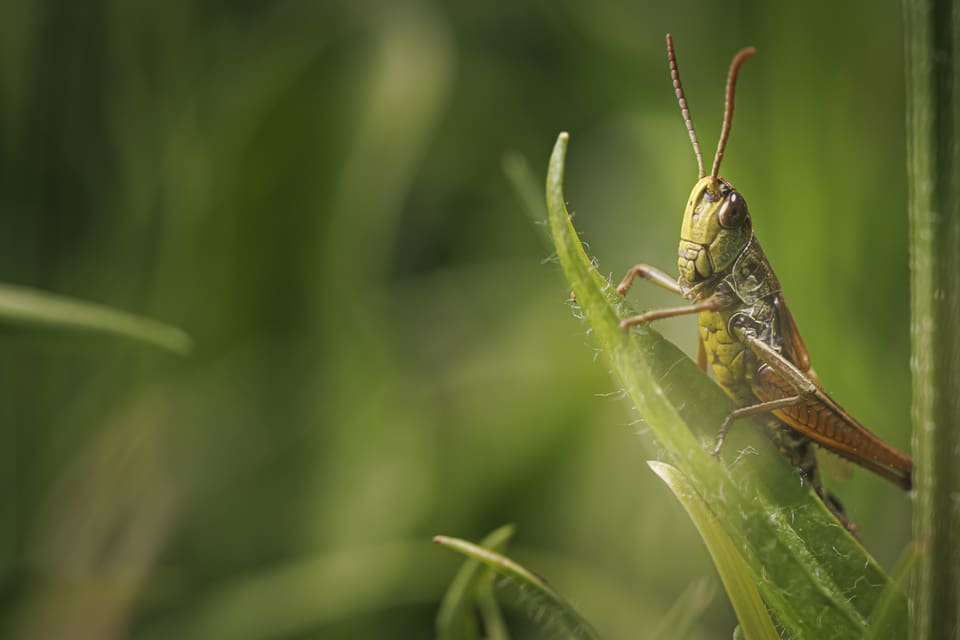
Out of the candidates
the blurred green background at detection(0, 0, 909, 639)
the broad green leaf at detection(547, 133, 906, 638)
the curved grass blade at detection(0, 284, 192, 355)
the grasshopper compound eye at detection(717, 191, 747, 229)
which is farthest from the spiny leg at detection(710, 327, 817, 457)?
the blurred green background at detection(0, 0, 909, 639)

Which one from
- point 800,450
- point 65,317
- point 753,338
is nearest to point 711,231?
point 753,338

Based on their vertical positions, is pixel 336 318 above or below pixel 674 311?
below

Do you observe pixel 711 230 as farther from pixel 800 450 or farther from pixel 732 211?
pixel 800 450

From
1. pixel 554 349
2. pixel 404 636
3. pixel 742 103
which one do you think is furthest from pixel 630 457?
pixel 742 103

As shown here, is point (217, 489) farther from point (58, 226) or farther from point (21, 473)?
point (58, 226)

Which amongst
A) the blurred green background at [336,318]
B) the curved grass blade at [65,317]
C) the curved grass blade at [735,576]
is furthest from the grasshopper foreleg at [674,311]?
the blurred green background at [336,318]

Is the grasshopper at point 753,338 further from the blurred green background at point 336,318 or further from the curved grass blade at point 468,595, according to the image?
the blurred green background at point 336,318

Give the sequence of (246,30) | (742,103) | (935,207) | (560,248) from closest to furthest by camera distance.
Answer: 1. (935,207)
2. (560,248)
3. (742,103)
4. (246,30)
